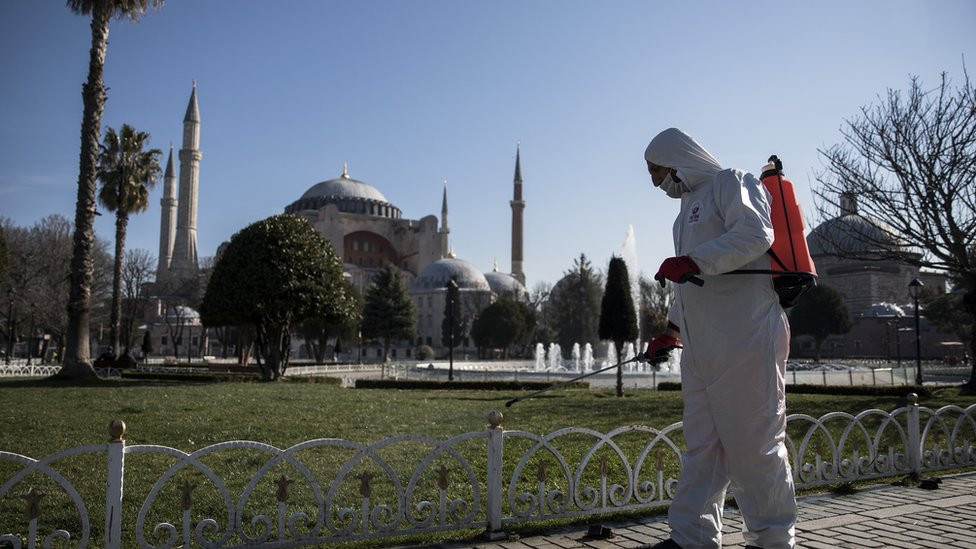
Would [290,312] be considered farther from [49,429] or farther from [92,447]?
[92,447]

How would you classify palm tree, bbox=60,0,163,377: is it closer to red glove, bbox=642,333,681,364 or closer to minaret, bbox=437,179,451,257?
red glove, bbox=642,333,681,364

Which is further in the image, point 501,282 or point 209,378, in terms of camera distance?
point 501,282

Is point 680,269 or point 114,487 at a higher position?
point 680,269

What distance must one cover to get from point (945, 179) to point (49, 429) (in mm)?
16586

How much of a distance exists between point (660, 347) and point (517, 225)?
81247 mm

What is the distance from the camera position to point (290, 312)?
755 inches

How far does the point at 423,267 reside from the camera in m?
85.0

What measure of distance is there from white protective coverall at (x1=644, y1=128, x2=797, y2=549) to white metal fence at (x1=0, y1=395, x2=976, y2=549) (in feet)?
3.29

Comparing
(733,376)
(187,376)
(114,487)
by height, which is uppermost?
(733,376)

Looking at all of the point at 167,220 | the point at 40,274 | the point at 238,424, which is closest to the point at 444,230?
the point at 167,220

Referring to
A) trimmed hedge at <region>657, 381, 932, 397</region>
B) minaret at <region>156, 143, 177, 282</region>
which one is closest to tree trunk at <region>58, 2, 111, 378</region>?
trimmed hedge at <region>657, 381, 932, 397</region>

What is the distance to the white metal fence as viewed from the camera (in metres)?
3.44

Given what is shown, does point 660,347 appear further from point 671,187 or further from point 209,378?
point 209,378

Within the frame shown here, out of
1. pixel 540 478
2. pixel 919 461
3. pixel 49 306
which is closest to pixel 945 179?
pixel 919 461
